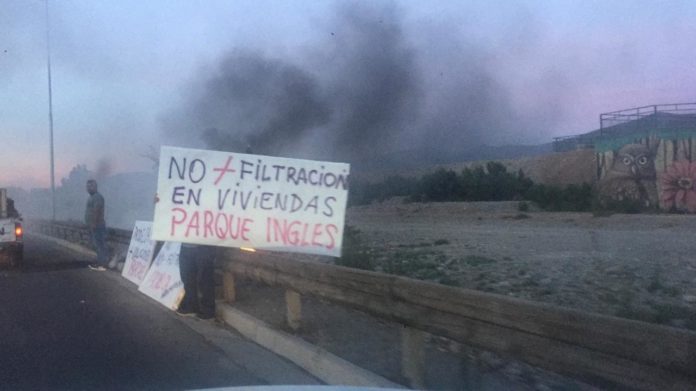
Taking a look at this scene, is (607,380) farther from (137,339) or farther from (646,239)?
(646,239)

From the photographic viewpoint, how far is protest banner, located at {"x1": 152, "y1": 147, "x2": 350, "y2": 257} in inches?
380

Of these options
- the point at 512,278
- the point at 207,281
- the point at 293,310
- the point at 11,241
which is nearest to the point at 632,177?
the point at 512,278

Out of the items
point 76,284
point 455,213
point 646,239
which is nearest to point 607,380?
point 76,284

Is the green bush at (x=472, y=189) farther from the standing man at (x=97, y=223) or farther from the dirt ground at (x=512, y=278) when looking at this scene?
the standing man at (x=97, y=223)

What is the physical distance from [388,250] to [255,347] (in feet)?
35.8

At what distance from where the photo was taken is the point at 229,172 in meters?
10.1

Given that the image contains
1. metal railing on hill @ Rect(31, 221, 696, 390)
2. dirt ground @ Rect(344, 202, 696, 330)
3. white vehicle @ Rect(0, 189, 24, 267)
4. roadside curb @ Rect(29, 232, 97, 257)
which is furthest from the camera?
roadside curb @ Rect(29, 232, 97, 257)

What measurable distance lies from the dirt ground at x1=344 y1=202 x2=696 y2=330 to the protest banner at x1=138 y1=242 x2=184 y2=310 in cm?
330

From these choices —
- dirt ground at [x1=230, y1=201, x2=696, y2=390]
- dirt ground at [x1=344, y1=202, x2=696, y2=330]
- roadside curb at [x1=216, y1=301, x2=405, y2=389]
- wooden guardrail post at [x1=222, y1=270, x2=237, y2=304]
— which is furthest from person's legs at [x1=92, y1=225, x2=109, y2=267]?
roadside curb at [x1=216, y1=301, x2=405, y2=389]

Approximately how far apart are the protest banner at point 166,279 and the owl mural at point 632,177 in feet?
88.8

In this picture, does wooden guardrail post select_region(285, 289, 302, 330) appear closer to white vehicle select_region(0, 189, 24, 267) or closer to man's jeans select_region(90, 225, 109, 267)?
man's jeans select_region(90, 225, 109, 267)

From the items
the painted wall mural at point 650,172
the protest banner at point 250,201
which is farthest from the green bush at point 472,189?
the protest banner at point 250,201

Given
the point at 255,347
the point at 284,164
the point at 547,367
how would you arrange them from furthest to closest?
the point at 284,164 < the point at 255,347 < the point at 547,367

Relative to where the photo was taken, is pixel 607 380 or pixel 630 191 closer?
pixel 607 380
